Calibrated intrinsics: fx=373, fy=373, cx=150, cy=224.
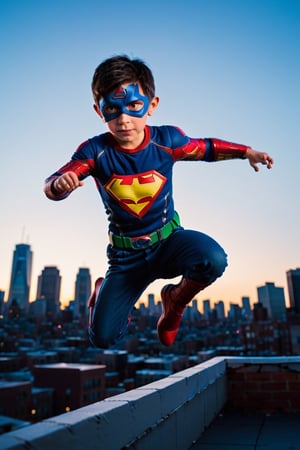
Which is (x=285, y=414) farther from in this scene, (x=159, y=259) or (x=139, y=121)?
(x=139, y=121)

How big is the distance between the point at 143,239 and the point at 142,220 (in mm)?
138

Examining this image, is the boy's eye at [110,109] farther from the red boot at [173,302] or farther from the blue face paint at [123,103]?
the red boot at [173,302]

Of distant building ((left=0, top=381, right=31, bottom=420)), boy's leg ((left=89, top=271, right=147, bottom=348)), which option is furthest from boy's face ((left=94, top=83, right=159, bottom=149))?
distant building ((left=0, top=381, right=31, bottom=420))

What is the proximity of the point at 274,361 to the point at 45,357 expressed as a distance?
6979cm

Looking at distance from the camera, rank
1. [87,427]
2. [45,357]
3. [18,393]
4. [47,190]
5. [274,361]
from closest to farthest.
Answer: [87,427] < [47,190] < [274,361] < [18,393] < [45,357]

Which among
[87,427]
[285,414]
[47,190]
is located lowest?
[285,414]

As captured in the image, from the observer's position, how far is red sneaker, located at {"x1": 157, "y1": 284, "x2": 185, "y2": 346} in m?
2.79

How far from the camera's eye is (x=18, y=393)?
131 feet

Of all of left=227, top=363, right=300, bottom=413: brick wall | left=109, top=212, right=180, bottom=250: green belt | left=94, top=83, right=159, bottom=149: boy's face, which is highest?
left=94, top=83, right=159, bottom=149: boy's face

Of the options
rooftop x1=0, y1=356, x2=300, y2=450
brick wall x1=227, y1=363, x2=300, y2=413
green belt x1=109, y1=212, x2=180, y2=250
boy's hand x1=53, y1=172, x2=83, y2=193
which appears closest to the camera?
rooftop x1=0, y1=356, x2=300, y2=450

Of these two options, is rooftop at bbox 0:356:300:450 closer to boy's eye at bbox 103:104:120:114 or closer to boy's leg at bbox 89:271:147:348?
boy's leg at bbox 89:271:147:348

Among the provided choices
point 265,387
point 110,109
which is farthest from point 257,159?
point 265,387

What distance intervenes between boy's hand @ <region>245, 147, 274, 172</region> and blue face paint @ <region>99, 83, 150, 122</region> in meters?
0.92

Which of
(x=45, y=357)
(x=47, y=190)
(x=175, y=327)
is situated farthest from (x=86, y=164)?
(x=45, y=357)
